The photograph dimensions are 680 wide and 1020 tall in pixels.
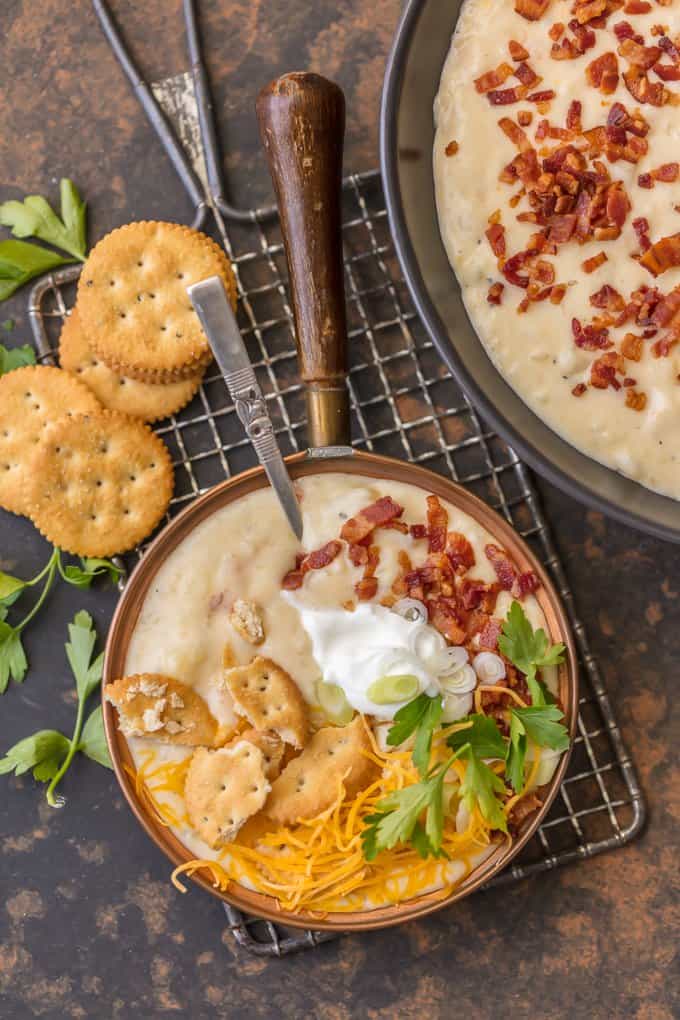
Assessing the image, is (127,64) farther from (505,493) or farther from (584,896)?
(584,896)

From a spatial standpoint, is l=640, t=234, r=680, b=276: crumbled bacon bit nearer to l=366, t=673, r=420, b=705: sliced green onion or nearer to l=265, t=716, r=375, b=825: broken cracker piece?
l=366, t=673, r=420, b=705: sliced green onion

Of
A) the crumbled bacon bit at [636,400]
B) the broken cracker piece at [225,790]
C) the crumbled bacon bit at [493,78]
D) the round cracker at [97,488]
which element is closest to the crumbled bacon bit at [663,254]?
the crumbled bacon bit at [636,400]

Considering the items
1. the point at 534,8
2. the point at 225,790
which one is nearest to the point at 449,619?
the point at 225,790

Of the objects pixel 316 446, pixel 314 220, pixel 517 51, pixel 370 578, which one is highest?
pixel 517 51

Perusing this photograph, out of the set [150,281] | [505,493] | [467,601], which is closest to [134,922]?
[467,601]

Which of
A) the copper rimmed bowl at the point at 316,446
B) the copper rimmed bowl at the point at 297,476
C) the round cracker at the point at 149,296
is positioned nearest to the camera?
the copper rimmed bowl at the point at 316,446

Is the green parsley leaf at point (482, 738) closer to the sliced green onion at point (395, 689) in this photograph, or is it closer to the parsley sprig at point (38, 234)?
the sliced green onion at point (395, 689)

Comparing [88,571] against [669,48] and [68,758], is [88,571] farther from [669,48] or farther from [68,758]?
[669,48]
